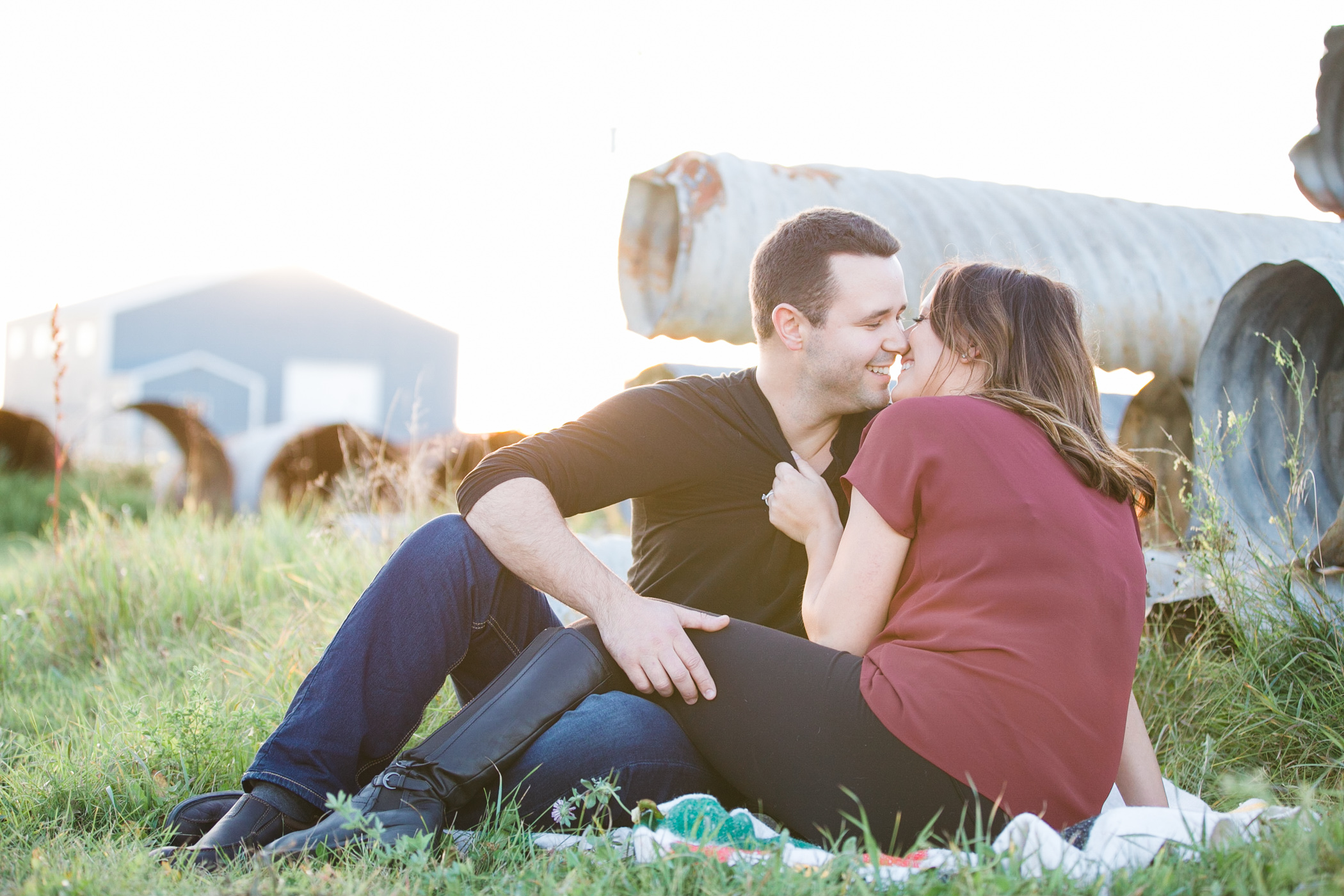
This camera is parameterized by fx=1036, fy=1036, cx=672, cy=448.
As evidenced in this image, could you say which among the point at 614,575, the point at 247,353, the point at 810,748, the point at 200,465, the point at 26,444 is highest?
the point at 614,575

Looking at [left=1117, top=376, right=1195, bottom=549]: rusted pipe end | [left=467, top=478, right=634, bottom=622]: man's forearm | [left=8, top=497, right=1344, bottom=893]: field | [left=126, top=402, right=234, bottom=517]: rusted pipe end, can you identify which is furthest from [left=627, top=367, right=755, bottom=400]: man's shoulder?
[left=126, top=402, right=234, bottom=517]: rusted pipe end

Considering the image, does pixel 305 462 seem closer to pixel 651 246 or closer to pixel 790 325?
pixel 651 246

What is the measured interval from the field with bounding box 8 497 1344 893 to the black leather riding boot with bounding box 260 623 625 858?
0.09 m

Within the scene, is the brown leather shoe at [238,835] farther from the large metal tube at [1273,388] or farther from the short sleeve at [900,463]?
the large metal tube at [1273,388]

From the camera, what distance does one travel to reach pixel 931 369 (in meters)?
2.26

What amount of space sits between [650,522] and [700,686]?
77cm

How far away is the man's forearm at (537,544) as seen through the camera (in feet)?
7.38

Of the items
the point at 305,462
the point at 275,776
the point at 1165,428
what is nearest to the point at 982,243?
the point at 1165,428

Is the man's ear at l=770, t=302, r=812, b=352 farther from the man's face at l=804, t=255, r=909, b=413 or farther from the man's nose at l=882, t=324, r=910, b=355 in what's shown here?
the man's nose at l=882, t=324, r=910, b=355

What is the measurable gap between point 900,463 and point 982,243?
3126 millimetres

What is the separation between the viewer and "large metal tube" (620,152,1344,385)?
14.6ft

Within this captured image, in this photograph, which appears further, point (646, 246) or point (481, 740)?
point (646, 246)

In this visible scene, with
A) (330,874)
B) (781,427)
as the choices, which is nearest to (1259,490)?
(781,427)

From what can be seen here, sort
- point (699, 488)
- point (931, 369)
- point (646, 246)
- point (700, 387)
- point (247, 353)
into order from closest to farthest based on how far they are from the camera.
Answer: point (931, 369)
point (699, 488)
point (700, 387)
point (646, 246)
point (247, 353)
